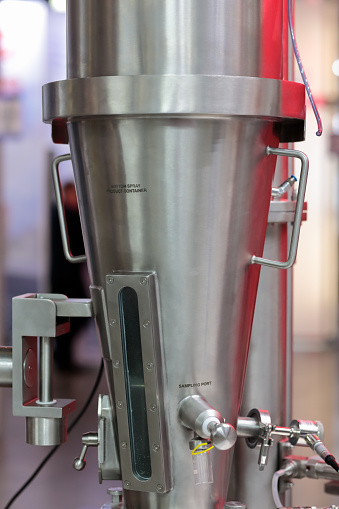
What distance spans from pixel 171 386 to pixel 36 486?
1.24 meters

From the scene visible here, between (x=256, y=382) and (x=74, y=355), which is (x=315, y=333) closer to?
(x=74, y=355)

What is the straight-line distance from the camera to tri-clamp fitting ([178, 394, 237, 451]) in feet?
3.24

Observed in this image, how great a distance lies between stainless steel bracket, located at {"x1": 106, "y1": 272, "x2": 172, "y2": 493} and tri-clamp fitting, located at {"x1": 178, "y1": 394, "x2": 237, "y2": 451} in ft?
0.11

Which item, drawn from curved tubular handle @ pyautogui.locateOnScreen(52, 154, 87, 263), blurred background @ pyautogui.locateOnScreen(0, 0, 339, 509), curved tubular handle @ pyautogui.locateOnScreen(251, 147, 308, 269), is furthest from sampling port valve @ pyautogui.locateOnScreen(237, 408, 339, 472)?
blurred background @ pyautogui.locateOnScreen(0, 0, 339, 509)

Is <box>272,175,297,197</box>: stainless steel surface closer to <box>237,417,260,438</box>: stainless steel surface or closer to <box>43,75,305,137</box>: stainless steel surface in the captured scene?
→ <box>43,75,305,137</box>: stainless steel surface

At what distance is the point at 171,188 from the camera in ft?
3.29

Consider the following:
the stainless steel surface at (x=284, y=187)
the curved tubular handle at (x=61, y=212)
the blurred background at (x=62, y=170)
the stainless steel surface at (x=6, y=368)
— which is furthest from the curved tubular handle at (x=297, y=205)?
the blurred background at (x=62, y=170)

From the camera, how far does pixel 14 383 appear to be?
112cm

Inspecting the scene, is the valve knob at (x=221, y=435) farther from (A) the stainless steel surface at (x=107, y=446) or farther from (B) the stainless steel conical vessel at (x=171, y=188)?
(A) the stainless steel surface at (x=107, y=446)

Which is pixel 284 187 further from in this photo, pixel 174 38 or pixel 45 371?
pixel 45 371

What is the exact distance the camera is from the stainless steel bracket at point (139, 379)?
1.01 metres

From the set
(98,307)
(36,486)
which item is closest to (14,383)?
(98,307)

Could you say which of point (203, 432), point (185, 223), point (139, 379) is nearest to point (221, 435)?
point (203, 432)

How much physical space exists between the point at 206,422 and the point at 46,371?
0.26 m
